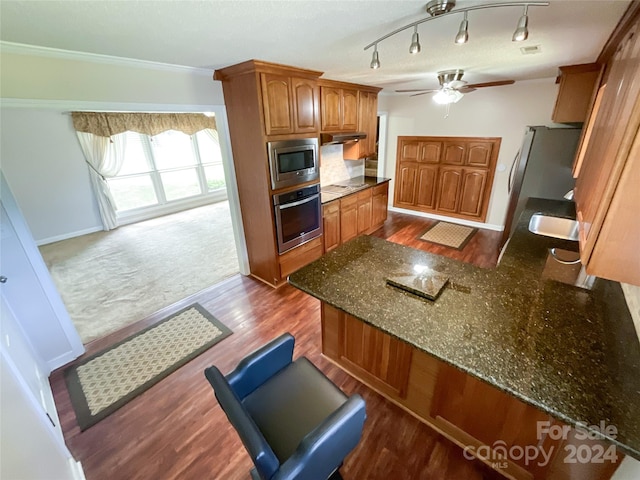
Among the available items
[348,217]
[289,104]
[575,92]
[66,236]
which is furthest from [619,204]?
[66,236]

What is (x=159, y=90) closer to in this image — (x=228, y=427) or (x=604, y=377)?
(x=228, y=427)

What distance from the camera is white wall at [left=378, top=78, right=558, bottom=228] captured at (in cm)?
394

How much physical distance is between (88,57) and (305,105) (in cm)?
181

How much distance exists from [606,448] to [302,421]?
130 cm

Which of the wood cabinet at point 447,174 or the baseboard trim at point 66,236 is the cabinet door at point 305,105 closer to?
the wood cabinet at point 447,174

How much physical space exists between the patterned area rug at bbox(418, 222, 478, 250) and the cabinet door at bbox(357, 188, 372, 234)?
3.04ft

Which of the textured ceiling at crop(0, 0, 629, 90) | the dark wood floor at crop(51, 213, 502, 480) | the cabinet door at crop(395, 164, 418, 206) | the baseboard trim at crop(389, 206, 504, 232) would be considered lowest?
the dark wood floor at crop(51, 213, 502, 480)

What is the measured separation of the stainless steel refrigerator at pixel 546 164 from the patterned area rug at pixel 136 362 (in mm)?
3906

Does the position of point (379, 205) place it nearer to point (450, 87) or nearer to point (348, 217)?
point (348, 217)

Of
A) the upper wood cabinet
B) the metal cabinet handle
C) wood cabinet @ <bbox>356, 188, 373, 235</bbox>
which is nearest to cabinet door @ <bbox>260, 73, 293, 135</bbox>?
the upper wood cabinet

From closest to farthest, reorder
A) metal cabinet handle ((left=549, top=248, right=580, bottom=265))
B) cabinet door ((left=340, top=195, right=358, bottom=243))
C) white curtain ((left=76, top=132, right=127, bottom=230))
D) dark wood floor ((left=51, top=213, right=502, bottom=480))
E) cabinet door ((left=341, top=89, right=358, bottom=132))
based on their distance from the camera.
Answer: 1. dark wood floor ((left=51, top=213, right=502, bottom=480))
2. metal cabinet handle ((left=549, top=248, right=580, bottom=265))
3. cabinet door ((left=341, top=89, right=358, bottom=132))
4. cabinet door ((left=340, top=195, right=358, bottom=243))
5. white curtain ((left=76, top=132, right=127, bottom=230))

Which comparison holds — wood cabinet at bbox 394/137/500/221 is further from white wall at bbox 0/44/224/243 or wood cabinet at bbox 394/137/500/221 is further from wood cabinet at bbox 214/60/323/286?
white wall at bbox 0/44/224/243

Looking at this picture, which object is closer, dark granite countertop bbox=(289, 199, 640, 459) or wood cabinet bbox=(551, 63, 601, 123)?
dark granite countertop bbox=(289, 199, 640, 459)

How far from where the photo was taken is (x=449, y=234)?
15.3 ft
